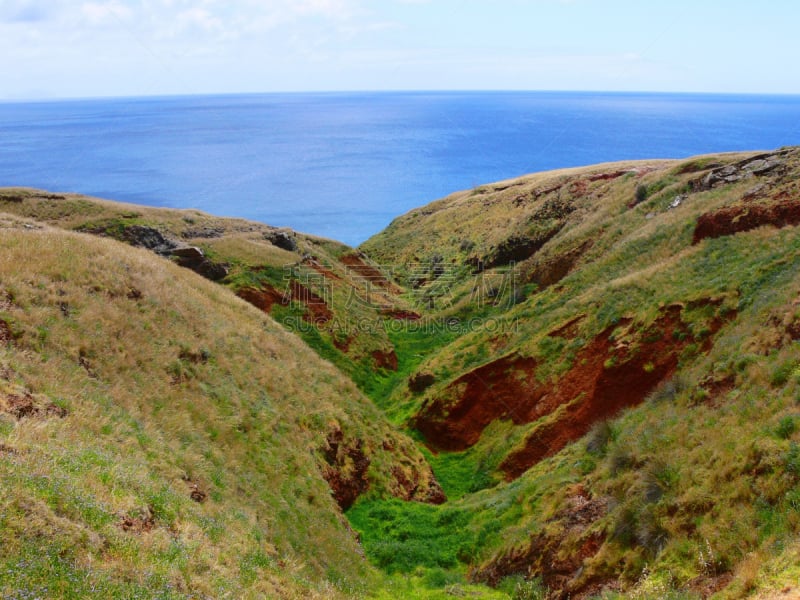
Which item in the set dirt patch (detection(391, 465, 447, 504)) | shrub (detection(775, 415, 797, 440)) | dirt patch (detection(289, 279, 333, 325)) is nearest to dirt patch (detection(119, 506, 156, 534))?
shrub (detection(775, 415, 797, 440))

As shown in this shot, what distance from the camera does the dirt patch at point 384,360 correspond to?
30.0m

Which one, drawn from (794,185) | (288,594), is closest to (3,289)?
(288,594)

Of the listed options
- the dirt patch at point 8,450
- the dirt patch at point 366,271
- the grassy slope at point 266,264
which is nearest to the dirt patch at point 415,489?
the grassy slope at point 266,264

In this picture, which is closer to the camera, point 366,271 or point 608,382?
point 608,382

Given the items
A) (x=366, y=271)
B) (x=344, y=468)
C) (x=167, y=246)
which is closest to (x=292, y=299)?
(x=167, y=246)

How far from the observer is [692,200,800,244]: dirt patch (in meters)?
17.9

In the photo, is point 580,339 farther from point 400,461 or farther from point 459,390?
point 400,461

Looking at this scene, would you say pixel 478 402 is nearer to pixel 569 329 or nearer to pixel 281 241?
pixel 569 329

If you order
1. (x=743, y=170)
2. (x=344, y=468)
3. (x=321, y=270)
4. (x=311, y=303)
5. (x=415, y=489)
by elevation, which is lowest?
(x=415, y=489)

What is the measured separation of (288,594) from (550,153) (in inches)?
7515

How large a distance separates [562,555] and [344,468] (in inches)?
282

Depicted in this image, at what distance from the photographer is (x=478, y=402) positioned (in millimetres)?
20453

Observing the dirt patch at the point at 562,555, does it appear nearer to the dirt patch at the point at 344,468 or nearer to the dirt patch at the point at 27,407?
the dirt patch at the point at 344,468

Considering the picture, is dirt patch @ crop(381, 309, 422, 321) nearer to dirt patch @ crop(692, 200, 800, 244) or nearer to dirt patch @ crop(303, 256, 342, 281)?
dirt patch @ crop(303, 256, 342, 281)
